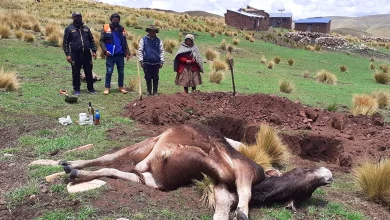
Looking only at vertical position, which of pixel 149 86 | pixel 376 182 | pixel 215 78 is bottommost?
pixel 376 182

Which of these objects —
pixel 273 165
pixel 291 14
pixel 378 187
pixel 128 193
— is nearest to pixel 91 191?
pixel 128 193

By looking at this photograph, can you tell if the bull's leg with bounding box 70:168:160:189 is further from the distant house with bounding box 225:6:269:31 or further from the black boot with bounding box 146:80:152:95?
the distant house with bounding box 225:6:269:31

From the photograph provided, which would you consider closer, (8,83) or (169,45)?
(8,83)

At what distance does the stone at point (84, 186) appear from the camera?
184 inches

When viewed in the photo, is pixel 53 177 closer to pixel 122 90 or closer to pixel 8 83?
pixel 8 83

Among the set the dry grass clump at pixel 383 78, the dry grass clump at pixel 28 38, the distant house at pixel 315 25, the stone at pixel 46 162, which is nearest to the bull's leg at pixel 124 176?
the stone at pixel 46 162

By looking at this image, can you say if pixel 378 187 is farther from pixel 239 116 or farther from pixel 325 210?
pixel 239 116

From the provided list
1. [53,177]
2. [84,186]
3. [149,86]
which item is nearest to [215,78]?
[149,86]

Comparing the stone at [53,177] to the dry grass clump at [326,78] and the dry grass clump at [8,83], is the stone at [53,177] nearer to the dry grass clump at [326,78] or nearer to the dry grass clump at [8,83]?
the dry grass clump at [8,83]

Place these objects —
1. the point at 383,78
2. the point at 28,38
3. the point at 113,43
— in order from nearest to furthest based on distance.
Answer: the point at 113,43
the point at 28,38
the point at 383,78

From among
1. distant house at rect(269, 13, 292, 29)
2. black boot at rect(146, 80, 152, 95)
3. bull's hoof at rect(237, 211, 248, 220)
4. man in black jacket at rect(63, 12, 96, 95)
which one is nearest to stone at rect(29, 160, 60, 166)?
bull's hoof at rect(237, 211, 248, 220)

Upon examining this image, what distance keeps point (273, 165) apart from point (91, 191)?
3.24 metres

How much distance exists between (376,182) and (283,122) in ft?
11.9

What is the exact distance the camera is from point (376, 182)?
5.50 m
